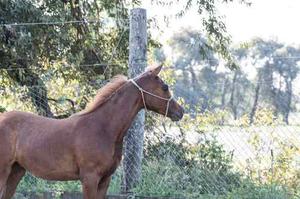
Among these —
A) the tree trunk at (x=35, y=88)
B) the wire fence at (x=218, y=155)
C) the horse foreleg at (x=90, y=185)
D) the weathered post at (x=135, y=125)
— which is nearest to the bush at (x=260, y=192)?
the wire fence at (x=218, y=155)

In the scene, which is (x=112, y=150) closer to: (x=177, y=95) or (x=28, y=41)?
(x=177, y=95)

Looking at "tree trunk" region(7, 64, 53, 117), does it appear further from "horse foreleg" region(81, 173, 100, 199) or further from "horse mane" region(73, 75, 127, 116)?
"horse foreleg" region(81, 173, 100, 199)

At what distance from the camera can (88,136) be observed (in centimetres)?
597

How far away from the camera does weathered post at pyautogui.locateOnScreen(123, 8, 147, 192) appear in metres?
7.54

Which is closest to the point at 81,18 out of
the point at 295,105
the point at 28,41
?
the point at 28,41

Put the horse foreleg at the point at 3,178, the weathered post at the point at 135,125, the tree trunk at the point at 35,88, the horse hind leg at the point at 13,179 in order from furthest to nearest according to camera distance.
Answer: the tree trunk at the point at 35,88
the weathered post at the point at 135,125
the horse hind leg at the point at 13,179
the horse foreleg at the point at 3,178

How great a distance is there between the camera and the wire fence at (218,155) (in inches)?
288

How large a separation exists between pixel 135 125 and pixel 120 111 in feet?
4.87

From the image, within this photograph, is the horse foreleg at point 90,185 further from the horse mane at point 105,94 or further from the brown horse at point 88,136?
the horse mane at point 105,94

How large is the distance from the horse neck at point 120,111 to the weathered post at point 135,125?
4.49 feet

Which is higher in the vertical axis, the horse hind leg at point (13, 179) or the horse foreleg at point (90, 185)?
the horse foreleg at point (90, 185)

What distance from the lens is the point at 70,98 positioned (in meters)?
9.55

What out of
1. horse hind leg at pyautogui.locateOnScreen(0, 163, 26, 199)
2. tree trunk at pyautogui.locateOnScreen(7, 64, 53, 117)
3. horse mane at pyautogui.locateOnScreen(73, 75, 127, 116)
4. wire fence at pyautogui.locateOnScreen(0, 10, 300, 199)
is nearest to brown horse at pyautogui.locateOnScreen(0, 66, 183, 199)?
horse mane at pyautogui.locateOnScreen(73, 75, 127, 116)

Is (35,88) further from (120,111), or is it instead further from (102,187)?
(102,187)
